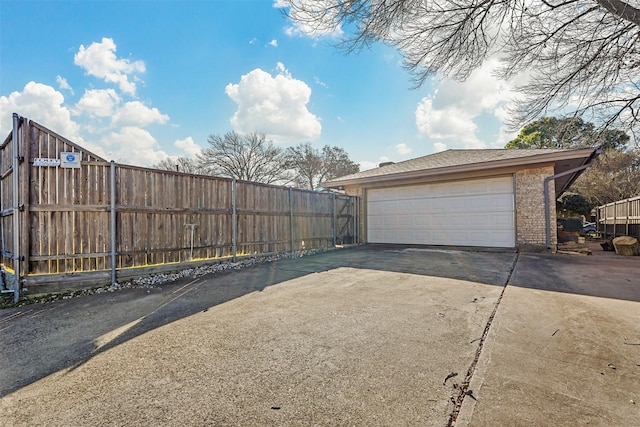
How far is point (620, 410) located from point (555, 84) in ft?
21.9

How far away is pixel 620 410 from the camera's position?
1.49m

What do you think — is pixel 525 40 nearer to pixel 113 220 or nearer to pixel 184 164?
pixel 113 220

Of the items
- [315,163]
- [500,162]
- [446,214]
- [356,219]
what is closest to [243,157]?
[315,163]

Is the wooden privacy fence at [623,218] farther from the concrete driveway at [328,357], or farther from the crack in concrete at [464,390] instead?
the crack in concrete at [464,390]

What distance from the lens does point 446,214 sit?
9398mm

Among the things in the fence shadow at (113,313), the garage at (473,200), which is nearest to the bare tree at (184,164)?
the garage at (473,200)

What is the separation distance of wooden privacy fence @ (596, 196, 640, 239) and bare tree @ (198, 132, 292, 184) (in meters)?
19.1

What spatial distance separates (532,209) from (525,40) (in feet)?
15.3

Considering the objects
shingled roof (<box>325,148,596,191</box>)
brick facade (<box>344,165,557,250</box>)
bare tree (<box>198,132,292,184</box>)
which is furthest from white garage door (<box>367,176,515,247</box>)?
bare tree (<box>198,132,292,184</box>)

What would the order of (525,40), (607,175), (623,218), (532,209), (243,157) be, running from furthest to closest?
(243,157)
(607,175)
(623,218)
(532,209)
(525,40)

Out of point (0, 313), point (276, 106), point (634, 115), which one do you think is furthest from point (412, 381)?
point (276, 106)

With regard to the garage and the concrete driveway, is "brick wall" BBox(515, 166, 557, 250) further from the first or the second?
the concrete driveway

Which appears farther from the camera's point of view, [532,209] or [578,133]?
[532,209]

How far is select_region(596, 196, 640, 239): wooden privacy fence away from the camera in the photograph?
30.0 feet
